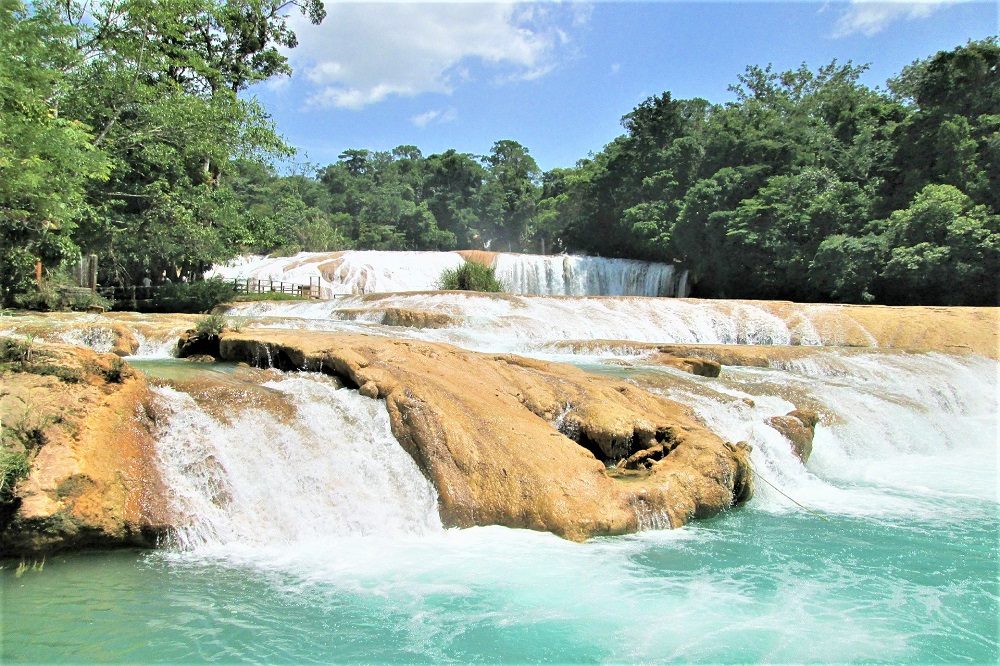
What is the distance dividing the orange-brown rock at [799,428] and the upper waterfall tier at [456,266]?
22622 millimetres

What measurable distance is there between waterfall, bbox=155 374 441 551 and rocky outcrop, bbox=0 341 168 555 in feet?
0.84

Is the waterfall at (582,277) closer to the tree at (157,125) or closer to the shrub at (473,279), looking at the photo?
the shrub at (473,279)

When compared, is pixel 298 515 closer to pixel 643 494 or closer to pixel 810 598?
pixel 643 494

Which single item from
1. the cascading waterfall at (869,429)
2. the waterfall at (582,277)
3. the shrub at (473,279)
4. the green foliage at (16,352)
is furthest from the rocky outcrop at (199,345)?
the waterfall at (582,277)

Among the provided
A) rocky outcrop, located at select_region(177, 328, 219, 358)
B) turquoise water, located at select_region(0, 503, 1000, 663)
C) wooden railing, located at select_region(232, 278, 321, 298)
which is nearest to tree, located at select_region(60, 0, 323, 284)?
rocky outcrop, located at select_region(177, 328, 219, 358)

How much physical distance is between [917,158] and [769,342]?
1451 cm

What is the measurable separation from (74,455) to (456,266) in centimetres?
2768

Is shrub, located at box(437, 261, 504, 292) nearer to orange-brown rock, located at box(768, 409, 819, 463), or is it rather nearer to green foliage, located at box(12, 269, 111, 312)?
green foliage, located at box(12, 269, 111, 312)

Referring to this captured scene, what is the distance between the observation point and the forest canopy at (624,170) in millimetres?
9961

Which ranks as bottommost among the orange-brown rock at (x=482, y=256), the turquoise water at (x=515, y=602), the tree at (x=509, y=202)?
the turquoise water at (x=515, y=602)

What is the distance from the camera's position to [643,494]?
21.8ft

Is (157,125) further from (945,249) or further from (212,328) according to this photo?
(945,249)

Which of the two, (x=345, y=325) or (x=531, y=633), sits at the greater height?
(x=345, y=325)

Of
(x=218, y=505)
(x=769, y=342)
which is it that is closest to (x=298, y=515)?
(x=218, y=505)
